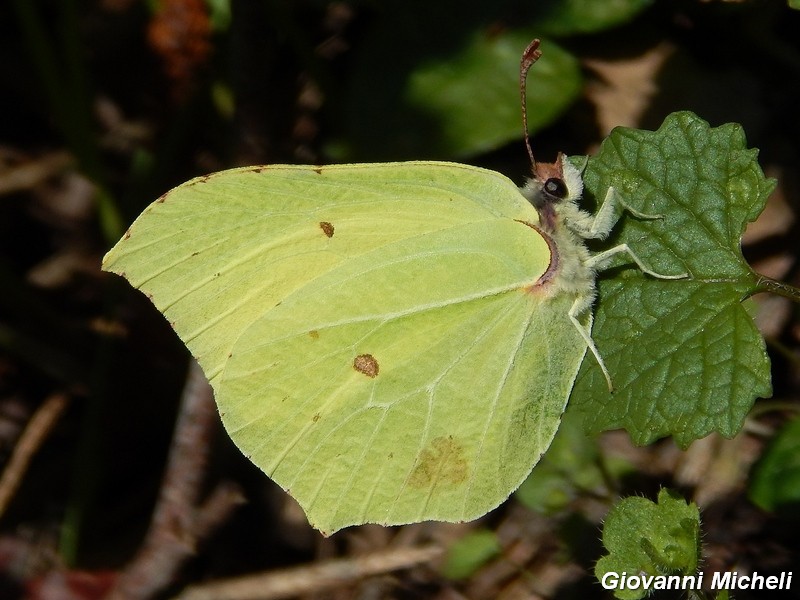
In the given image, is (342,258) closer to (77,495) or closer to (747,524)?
(747,524)

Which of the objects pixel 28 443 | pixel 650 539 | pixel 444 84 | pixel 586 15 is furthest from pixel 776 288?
pixel 28 443

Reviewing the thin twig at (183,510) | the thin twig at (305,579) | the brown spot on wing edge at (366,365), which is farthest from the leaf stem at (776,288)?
the thin twig at (183,510)

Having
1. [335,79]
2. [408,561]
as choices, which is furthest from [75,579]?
[335,79]

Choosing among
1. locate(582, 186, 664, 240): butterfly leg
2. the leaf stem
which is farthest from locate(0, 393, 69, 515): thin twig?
the leaf stem

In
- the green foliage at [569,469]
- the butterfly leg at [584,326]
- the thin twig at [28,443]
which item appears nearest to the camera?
the butterfly leg at [584,326]

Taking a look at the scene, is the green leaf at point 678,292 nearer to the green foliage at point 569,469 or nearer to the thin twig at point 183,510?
the green foliage at point 569,469

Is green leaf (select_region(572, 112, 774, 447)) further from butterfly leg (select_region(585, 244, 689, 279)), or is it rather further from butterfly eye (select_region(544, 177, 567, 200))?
butterfly eye (select_region(544, 177, 567, 200))
